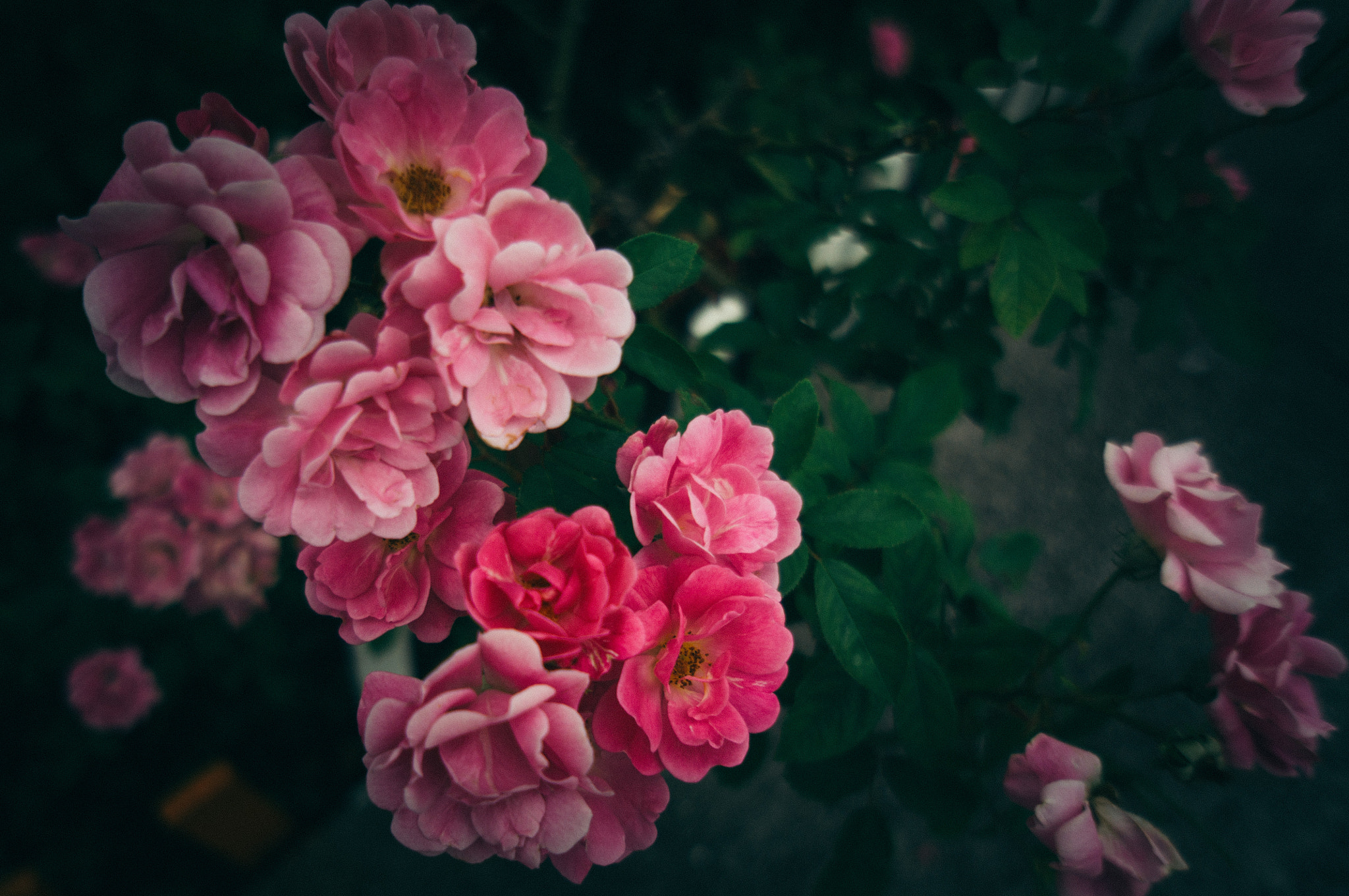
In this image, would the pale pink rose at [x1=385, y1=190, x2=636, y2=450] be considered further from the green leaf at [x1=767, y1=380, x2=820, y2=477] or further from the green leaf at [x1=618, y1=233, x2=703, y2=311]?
the green leaf at [x1=767, y1=380, x2=820, y2=477]

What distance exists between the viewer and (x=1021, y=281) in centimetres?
84

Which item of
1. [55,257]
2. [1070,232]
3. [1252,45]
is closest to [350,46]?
[1070,232]

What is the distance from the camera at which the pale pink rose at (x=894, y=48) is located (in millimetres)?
2074

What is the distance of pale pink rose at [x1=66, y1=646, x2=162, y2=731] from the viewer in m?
1.42

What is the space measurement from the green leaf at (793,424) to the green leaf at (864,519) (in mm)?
74

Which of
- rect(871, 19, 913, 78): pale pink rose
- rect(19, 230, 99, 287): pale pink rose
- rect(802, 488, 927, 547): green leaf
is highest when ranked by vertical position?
rect(871, 19, 913, 78): pale pink rose

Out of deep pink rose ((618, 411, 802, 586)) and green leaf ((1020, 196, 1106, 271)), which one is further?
green leaf ((1020, 196, 1106, 271))

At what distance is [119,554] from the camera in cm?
127

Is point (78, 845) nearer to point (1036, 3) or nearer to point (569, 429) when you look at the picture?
point (569, 429)

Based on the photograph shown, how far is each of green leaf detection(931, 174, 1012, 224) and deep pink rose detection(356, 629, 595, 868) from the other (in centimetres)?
76

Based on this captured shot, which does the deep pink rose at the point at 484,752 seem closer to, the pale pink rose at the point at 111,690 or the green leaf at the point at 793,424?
the green leaf at the point at 793,424

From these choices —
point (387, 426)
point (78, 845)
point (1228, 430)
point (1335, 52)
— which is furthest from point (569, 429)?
point (1228, 430)

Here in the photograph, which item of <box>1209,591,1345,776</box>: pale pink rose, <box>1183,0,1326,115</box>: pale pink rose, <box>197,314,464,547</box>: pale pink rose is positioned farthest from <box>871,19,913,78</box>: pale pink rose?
<box>197,314,464,547</box>: pale pink rose

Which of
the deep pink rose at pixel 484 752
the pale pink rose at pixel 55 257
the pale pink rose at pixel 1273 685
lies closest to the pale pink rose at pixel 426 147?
the deep pink rose at pixel 484 752
